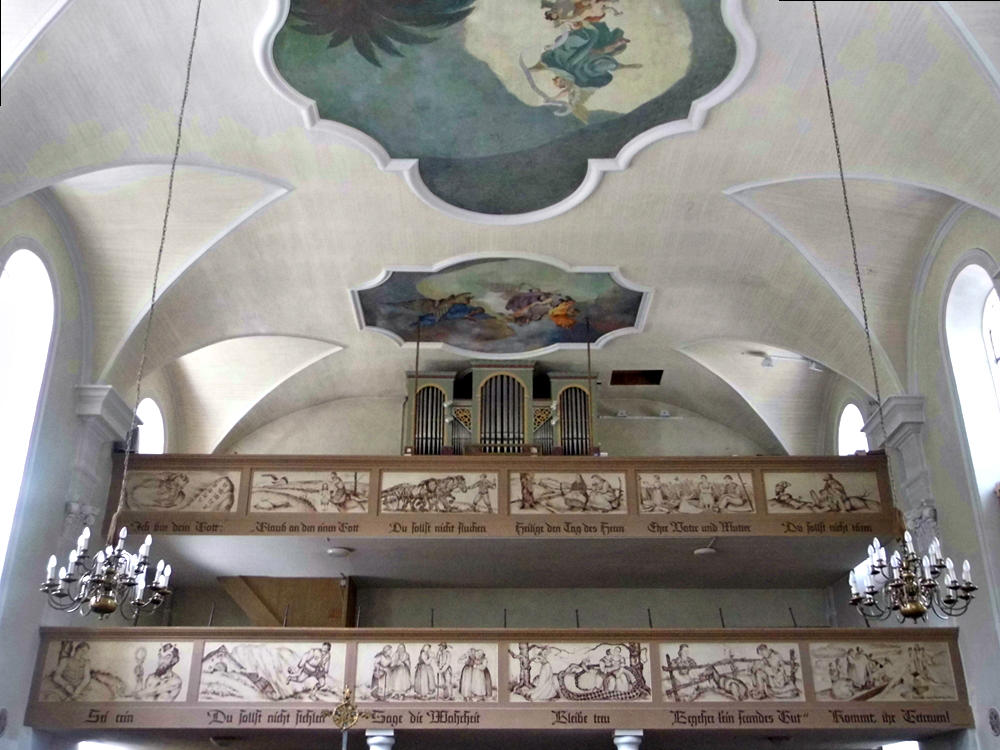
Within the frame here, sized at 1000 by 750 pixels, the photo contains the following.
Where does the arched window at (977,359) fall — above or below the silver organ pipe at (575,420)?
below

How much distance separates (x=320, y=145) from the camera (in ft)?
37.9

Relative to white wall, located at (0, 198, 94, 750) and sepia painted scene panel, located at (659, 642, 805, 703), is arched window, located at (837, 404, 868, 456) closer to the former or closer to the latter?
sepia painted scene panel, located at (659, 642, 805, 703)

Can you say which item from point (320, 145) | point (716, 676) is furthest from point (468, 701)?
point (320, 145)

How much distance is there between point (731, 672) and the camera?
487 inches

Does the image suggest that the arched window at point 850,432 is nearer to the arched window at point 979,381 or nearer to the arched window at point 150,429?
the arched window at point 979,381

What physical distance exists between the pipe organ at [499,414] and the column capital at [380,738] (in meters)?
5.14

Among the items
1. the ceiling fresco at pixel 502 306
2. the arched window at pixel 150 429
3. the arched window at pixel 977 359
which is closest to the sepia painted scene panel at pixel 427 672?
the ceiling fresco at pixel 502 306

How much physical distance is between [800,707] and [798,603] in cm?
558

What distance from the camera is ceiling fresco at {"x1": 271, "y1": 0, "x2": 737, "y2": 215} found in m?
9.69

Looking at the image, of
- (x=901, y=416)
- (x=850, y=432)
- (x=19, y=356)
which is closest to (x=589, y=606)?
(x=850, y=432)

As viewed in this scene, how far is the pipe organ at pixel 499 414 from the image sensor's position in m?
16.3

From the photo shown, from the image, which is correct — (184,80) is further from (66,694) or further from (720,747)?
(720,747)

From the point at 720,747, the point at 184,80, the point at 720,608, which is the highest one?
the point at 184,80

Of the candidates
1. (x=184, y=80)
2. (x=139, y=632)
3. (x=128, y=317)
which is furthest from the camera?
(x=128, y=317)
